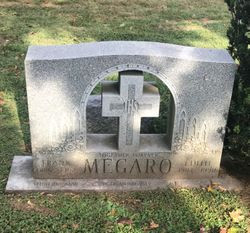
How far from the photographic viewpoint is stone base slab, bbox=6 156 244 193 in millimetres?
4773

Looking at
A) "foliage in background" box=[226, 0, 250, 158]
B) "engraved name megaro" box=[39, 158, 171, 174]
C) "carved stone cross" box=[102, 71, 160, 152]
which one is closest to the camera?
"carved stone cross" box=[102, 71, 160, 152]

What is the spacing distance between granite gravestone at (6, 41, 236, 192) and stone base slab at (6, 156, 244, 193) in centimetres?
1

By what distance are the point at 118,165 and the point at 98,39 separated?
4644 mm

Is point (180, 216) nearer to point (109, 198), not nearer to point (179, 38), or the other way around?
point (109, 198)

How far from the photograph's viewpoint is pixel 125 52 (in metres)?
4.35

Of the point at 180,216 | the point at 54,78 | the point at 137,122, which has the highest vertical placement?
the point at 54,78

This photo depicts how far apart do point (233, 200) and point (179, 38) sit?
508cm

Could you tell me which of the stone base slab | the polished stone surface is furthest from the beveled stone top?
the stone base slab

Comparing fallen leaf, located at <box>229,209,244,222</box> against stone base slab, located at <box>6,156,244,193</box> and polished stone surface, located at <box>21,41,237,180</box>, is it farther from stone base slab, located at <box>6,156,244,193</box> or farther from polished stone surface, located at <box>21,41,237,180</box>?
polished stone surface, located at <box>21,41,237,180</box>

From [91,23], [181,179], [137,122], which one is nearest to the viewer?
[137,122]

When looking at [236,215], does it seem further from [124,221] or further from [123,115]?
[123,115]

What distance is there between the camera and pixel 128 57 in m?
4.32

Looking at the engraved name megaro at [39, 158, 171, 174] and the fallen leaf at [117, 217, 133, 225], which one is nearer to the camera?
the fallen leaf at [117, 217, 133, 225]

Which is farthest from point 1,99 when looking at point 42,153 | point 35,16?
point 35,16
